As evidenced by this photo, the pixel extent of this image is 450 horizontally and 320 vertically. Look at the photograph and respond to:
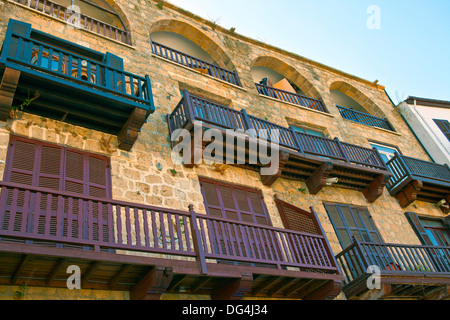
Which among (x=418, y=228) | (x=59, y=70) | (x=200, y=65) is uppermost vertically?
(x=200, y=65)

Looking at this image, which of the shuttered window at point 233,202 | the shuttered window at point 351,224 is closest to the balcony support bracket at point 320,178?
the shuttered window at point 351,224

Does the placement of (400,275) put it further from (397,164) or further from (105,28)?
(105,28)

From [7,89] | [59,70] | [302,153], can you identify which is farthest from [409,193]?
[7,89]

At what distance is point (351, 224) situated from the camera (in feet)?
39.7

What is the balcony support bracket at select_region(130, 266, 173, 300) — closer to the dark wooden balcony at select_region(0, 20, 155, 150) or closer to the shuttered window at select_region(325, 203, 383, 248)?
the dark wooden balcony at select_region(0, 20, 155, 150)

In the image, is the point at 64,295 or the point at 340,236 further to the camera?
the point at 340,236

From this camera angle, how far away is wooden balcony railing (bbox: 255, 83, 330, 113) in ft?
51.0

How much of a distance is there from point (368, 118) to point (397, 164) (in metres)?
4.23

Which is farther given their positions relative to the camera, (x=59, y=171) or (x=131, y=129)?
(x=131, y=129)

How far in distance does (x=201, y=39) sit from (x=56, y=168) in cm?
936

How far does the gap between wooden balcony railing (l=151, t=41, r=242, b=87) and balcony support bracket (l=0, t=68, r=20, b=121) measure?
6.13 m

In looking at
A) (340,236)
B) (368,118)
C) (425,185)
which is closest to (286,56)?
(368,118)

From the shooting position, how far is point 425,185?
14188mm

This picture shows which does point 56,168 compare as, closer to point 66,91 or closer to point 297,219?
point 66,91
